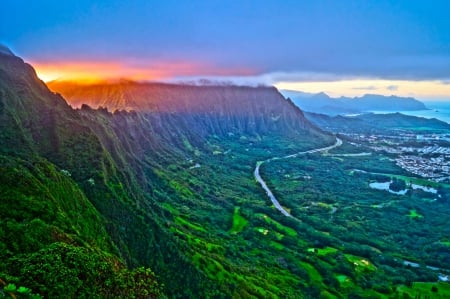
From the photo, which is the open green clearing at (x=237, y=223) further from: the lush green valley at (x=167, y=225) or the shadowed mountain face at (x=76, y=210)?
the shadowed mountain face at (x=76, y=210)

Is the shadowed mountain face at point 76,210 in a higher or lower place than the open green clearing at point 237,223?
higher

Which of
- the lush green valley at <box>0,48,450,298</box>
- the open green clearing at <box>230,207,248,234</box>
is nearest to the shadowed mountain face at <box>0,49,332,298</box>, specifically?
the lush green valley at <box>0,48,450,298</box>

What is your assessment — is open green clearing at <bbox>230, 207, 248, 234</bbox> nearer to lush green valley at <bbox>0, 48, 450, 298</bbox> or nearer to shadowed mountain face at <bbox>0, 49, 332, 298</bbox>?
lush green valley at <bbox>0, 48, 450, 298</bbox>

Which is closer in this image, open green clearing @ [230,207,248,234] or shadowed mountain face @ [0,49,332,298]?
shadowed mountain face @ [0,49,332,298]

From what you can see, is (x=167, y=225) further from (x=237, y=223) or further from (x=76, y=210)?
(x=237, y=223)

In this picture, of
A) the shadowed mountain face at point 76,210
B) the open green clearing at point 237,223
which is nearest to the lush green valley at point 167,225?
the shadowed mountain face at point 76,210

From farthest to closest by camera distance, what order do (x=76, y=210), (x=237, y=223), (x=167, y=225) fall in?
(x=237, y=223) < (x=167, y=225) < (x=76, y=210)

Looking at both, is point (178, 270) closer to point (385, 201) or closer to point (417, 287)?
point (417, 287)

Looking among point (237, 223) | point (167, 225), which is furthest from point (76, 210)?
point (237, 223)

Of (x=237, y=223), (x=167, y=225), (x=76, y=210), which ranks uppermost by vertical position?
(x=76, y=210)

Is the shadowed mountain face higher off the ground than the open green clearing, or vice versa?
the shadowed mountain face
